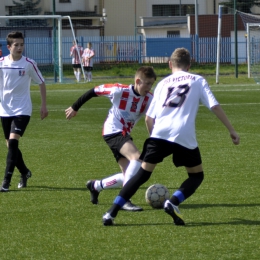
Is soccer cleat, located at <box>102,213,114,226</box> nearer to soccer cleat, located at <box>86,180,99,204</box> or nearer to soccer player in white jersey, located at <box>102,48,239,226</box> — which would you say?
soccer player in white jersey, located at <box>102,48,239,226</box>

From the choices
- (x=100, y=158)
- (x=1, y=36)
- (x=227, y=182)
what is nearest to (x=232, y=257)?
(x=227, y=182)

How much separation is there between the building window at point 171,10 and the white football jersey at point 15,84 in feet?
160

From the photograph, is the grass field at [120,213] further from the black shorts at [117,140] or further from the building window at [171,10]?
the building window at [171,10]

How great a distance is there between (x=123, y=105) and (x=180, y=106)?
1.01 metres

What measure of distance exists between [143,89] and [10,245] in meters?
2.01

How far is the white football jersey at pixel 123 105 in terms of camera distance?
22.6 feet

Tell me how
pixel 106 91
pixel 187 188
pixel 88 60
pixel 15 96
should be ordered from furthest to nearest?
pixel 88 60
pixel 15 96
pixel 106 91
pixel 187 188

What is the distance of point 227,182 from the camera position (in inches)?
340

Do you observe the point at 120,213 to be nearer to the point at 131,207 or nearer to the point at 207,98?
the point at 131,207

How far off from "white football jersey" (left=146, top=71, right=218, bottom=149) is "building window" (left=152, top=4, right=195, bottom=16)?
51.2 metres

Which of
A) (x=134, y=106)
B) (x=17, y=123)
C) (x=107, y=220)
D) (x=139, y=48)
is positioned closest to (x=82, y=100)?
(x=134, y=106)

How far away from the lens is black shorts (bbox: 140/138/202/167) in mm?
6098

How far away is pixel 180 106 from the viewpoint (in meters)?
6.07

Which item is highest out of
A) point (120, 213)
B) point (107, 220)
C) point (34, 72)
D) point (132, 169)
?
point (34, 72)
